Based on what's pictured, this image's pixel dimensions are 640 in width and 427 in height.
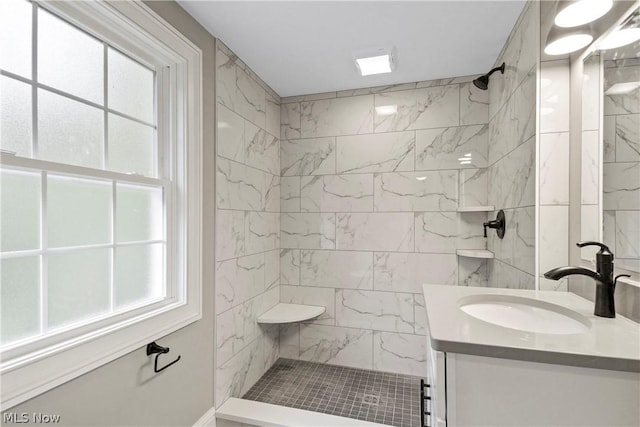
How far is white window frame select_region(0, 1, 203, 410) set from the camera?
0.95 meters

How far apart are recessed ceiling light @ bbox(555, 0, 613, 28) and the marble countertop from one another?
1088 millimetres

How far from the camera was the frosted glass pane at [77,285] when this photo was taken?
3.56 ft

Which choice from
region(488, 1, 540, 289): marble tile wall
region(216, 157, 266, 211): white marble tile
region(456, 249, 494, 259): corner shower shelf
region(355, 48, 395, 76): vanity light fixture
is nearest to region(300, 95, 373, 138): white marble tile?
region(355, 48, 395, 76): vanity light fixture

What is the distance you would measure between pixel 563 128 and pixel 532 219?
1.41 feet

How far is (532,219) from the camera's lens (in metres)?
1.42

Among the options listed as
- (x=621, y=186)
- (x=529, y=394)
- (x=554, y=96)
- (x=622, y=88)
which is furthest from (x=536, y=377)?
(x=554, y=96)

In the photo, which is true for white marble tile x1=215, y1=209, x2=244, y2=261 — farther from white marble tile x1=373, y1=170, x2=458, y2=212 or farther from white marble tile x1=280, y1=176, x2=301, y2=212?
white marble tile x1=373, y1=170, x2=458, y2=212

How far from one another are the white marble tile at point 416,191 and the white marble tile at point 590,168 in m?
1.09

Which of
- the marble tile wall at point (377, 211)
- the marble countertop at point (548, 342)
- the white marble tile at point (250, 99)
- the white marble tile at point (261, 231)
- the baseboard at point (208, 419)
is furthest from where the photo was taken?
the marble tile wall at point (377, 211)

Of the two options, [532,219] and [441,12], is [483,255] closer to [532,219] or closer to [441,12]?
[532,219]

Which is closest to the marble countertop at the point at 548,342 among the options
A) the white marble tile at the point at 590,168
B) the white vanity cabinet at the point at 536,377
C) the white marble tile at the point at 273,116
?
the white vanity cabinet at the point at 536,377

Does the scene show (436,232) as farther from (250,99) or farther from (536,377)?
(250,99)

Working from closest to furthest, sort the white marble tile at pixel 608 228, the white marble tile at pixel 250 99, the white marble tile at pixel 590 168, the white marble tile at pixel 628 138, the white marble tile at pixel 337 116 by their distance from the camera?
the white marble tile at pixel 628 138
the white marble tile at pixel 608 228
the white marble tile at pixel 590 168
the white marble tile at pixel 250 99
the white marble tile at pixel 337 116

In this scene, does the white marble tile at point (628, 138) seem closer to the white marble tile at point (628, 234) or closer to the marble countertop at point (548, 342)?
the white marble tile at point (628, 234)
